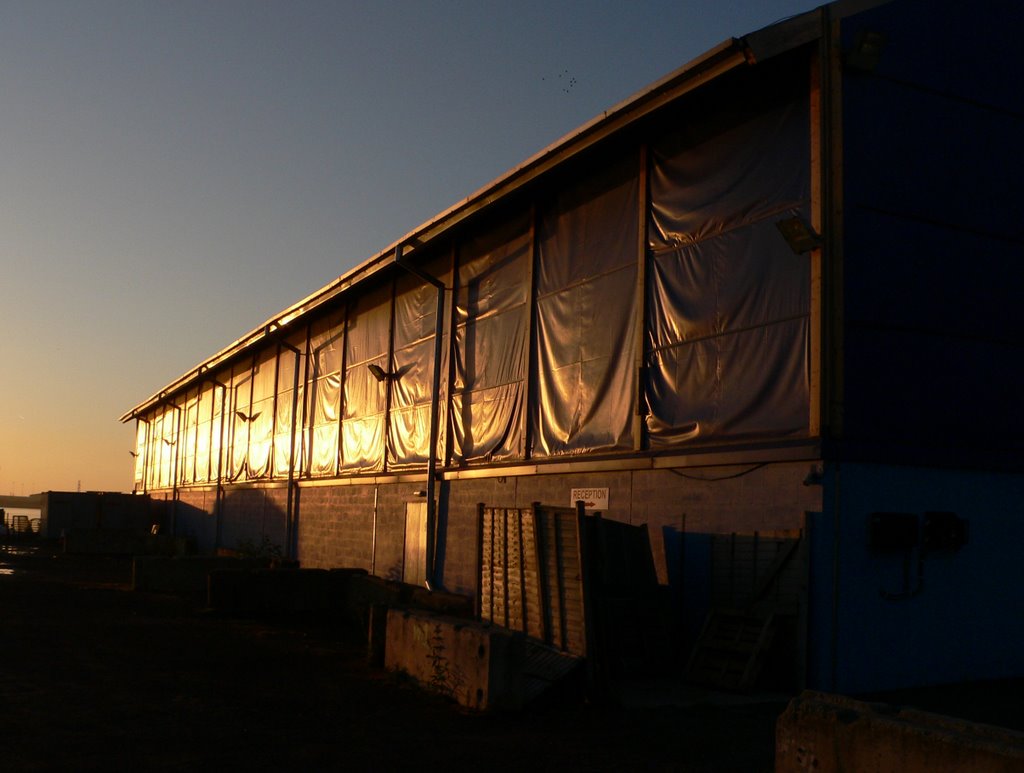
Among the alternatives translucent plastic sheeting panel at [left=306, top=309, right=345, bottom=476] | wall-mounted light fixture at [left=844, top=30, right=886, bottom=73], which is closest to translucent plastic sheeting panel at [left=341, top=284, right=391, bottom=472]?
translucent plastic sheeting panel at [left=306, top=309, right=345, bottom=476]

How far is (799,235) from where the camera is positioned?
13000 millimetres

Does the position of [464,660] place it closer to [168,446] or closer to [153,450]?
[168,446]

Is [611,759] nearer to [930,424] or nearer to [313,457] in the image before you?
[930,424]

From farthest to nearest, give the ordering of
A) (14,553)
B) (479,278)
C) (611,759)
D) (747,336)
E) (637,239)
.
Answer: (14,553), (479,278), (637,239), (747,336), (611,759)

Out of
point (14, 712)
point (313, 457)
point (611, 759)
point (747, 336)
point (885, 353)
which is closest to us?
point (611, 759)

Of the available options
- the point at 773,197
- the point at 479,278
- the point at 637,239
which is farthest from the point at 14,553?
the point at 773,197

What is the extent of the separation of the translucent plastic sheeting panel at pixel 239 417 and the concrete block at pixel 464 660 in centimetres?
2688

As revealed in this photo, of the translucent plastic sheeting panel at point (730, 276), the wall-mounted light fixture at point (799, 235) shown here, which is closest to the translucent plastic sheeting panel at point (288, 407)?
the translucent plastic sheeting panel at point (730, 276)

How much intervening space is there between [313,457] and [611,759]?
22734 millimetres

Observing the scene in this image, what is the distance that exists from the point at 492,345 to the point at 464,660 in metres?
10.4

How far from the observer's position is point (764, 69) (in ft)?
47.1

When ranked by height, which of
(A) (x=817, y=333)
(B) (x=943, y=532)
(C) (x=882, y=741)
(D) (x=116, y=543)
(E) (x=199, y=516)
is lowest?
(D) (x=116, y=543)

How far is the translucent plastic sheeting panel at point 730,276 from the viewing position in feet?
44.8

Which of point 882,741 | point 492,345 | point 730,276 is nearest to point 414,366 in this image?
point 492,345
